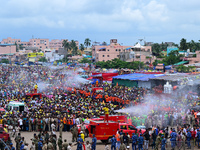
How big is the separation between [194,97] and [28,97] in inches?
632

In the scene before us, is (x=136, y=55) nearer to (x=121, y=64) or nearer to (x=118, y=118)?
(x=121, y=64)

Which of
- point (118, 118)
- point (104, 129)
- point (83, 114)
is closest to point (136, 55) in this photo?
point (83, 114)

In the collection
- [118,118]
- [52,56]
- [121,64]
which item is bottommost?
[118,118]

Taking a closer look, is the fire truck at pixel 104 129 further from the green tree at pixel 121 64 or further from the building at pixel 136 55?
the building at pixel 136 55

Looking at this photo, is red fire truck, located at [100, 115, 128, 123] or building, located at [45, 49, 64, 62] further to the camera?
building, located at [45, 49, 64, 62]

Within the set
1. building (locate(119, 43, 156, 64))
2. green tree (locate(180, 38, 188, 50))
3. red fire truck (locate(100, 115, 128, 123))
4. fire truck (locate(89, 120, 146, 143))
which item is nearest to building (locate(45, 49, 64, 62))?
building (locate(119, 43, 156, 64))

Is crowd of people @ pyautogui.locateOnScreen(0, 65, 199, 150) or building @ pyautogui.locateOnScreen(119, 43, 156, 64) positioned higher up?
building @ pyautogui.locateOnScreen(119, 43, 156, 64)

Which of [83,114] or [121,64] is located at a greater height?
[121,64]

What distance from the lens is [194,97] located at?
34.2 m

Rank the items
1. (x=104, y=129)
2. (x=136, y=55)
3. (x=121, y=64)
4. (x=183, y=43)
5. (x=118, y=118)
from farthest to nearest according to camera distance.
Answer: (x=183, y=43) < (x=136, y=55) < (x=121, y=64) < (x=118, y=118) < (x=104, y=129)

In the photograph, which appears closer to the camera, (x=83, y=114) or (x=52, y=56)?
(x=83, y=114)

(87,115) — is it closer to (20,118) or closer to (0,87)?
(20,118)

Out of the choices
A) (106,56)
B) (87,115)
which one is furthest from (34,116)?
(106,56)

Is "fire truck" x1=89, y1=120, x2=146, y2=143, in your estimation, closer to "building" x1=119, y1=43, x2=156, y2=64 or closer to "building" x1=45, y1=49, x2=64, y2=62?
"building" x1=119, y1=43, x2=156, y2=64
